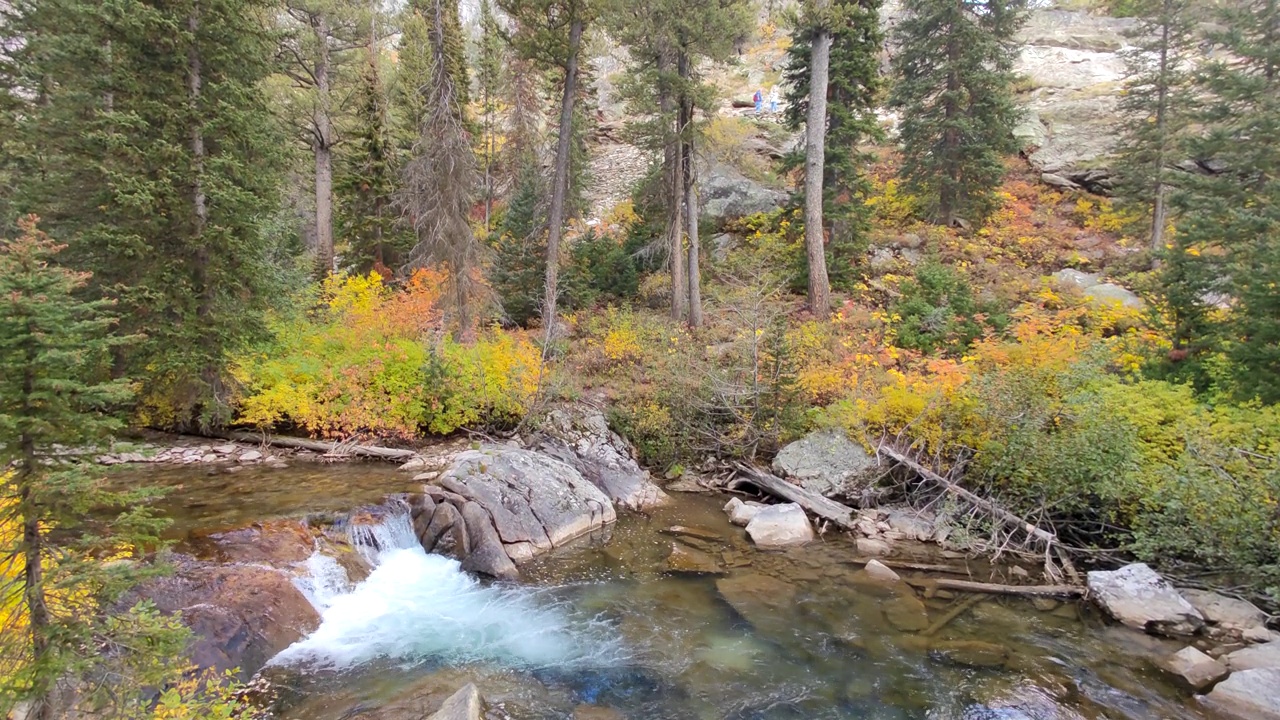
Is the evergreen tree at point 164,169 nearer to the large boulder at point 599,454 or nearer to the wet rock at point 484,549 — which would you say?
the wet rock at point 484,549

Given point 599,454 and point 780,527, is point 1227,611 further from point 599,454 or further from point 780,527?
point 599,454

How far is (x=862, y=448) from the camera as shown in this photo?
1204 centimetres

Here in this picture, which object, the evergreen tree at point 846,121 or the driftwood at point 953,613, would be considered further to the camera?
the evergreen tree at point 846,121

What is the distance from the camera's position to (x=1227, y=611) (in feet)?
24.6

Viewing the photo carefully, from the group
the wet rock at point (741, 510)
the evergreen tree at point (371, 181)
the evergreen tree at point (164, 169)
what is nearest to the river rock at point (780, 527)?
the wet rock at point (741, 510)

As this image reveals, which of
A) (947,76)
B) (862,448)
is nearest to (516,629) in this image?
(862,448)

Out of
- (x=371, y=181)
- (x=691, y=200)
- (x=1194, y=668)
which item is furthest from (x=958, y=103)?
(x=371, y=181)

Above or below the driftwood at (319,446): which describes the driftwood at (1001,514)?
below

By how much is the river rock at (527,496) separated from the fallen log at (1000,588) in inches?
218

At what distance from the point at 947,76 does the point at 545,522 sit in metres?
19.0

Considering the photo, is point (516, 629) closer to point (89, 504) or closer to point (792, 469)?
point (89, 504)

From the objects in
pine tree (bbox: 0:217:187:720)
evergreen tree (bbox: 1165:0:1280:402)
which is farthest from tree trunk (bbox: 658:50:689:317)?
pine tree (bbox: 0:217:187:720)

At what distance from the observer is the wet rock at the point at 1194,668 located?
646 centimetres

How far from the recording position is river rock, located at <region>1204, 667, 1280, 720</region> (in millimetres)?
5844
